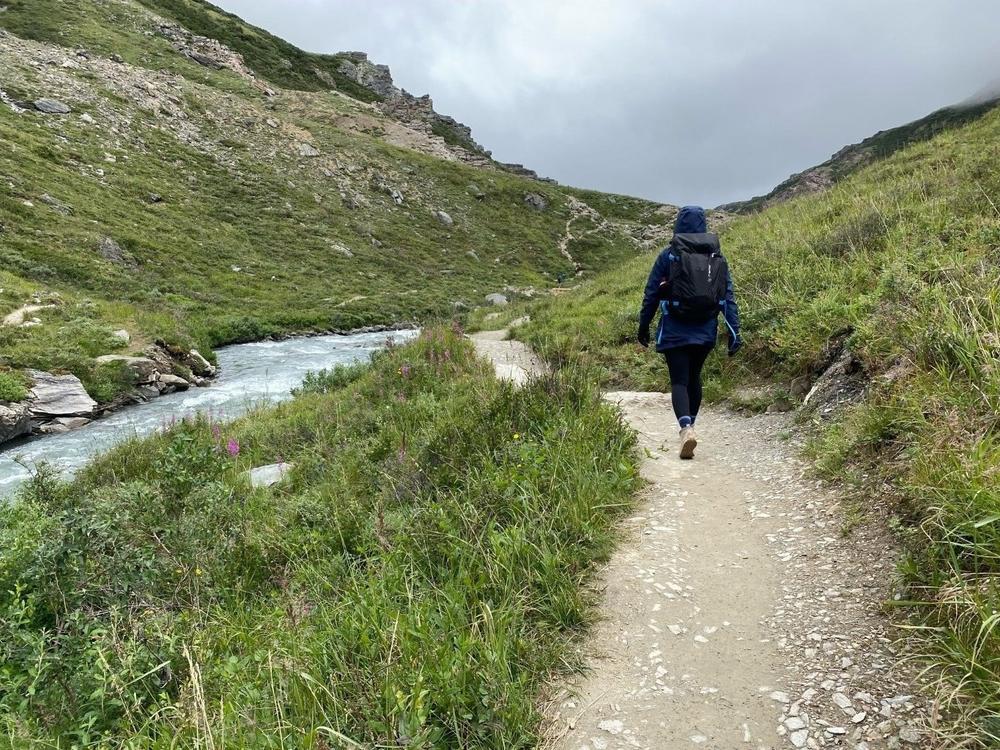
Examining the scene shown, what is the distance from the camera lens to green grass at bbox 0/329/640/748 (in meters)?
2.74

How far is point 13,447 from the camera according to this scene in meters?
11.8

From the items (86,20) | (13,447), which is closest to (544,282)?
(13,447)

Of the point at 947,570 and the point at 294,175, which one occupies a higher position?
the point at 294,175

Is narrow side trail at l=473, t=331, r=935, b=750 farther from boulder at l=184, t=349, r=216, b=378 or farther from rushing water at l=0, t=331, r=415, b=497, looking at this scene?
boulder at l=184, t=349, r=216, b=378

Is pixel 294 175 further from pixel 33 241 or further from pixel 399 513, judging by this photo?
pixel 399 513

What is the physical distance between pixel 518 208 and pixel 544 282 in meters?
22.1

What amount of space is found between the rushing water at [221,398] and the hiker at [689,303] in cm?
764

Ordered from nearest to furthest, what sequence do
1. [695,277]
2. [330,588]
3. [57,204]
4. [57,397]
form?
1. [330,588]
2. [695,277]
3. [57,397]
4. [57,204]

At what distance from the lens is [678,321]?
6293mm

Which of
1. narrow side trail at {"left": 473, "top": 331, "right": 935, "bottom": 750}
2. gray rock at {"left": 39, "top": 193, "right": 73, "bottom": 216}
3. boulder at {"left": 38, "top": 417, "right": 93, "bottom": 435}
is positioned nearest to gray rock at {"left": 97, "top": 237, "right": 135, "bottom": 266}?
gray rock at {"left": 39, "top": 193, "right": 73, "bottom": 216}

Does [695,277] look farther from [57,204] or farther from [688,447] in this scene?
[57,204]

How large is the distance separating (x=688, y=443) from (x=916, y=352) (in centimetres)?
221

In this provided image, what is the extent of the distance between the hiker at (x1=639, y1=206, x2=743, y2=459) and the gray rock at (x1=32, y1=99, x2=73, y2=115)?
47.1m

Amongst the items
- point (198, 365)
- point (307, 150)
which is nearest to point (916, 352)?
point (198, 365)
